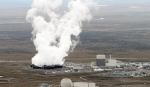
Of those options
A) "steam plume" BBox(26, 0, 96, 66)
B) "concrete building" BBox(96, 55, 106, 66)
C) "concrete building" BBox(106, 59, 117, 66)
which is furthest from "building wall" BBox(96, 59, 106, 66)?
"steam plume" BBox(26, 0, 96, 66)

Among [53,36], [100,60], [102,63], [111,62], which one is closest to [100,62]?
[100,60]

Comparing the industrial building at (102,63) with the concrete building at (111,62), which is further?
the concrete building at (111,62)

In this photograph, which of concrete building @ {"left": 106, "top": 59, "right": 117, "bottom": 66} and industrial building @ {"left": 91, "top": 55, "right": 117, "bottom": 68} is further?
concrete building @ {"left": 106, "top": 59, "right": 117, "bottom": 66}

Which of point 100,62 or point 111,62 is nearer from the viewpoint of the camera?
point 100,62

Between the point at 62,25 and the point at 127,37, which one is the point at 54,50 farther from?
the point at 127,37

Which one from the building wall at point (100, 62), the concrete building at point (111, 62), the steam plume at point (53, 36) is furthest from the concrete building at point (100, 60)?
the steam plume at point (53, 36)

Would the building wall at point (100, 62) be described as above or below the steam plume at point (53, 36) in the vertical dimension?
below

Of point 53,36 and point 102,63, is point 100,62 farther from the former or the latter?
point 53,36

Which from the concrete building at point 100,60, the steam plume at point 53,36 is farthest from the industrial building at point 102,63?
the steam plume at point 53,36

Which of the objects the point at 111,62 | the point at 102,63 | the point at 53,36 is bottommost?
the point at 102,63

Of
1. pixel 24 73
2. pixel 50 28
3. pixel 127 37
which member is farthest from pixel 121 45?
pixel 24 73

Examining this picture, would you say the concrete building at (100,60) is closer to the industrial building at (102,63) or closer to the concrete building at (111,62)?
the industrial building at (102,63)

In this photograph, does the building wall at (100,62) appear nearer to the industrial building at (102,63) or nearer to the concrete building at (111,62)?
the industrial building at (102,63)

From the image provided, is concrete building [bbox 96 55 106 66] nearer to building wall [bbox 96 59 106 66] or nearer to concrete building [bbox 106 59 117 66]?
building wall [bbox 96 59 106 66]
